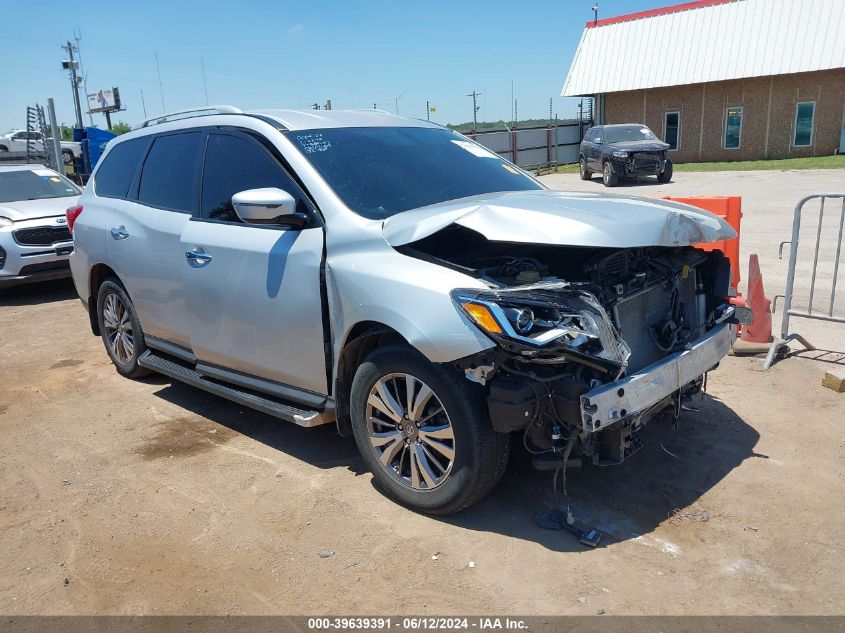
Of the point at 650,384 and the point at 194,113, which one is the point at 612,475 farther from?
the point at 194,113

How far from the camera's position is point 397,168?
169 inches

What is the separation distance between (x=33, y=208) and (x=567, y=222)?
9.58 m

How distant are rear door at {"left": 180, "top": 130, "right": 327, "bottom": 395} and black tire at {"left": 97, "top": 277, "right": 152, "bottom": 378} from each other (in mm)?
1067

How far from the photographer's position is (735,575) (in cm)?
304

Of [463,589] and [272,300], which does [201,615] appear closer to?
[463,589]

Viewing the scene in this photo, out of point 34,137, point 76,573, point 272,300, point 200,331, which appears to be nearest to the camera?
point 76,573

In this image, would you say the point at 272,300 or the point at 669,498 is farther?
the point at 272,300

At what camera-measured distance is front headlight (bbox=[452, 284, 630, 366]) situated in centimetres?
299

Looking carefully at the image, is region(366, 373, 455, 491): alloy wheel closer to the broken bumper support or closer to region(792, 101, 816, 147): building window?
the broken bumper support

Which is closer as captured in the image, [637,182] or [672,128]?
[637,182]

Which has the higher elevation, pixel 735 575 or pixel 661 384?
pixel 661 384

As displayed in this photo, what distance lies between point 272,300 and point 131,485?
4.63 feet

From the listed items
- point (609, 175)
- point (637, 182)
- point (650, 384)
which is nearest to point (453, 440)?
point (650, 384)

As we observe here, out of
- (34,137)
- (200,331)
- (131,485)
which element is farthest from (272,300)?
(34,137)
